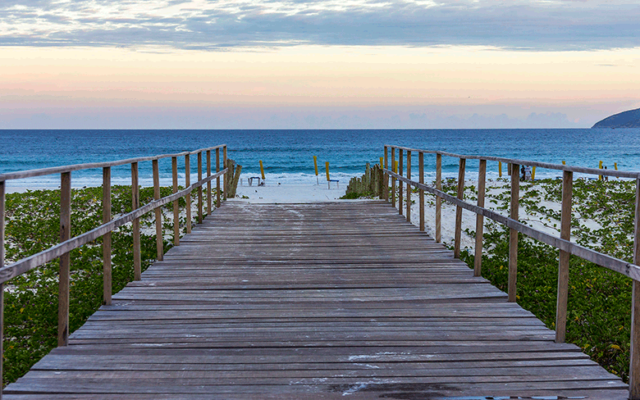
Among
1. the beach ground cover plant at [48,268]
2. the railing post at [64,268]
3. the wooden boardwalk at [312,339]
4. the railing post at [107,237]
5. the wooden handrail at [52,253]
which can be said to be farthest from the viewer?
the beach ground cover plant at [48,268]

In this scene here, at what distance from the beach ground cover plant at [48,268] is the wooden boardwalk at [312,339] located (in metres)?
0.88

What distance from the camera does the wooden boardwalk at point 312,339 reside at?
126 inches

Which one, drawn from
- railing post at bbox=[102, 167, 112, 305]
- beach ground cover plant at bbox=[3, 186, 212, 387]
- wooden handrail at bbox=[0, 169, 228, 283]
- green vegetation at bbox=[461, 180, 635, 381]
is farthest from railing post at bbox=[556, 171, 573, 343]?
beach ground cover plant at bbox=[3, 186, 212, 387]

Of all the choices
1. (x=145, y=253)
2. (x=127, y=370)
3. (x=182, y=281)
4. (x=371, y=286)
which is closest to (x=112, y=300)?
(x=182, y=281)

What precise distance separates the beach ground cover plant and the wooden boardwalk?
0.88 m

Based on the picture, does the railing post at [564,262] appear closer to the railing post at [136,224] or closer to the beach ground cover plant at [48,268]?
the railing post at [136,224]

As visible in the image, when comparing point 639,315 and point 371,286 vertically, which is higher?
point 639,315

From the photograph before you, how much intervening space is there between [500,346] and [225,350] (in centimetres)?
187

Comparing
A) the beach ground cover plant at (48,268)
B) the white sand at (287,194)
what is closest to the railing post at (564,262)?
the beach ground cover plant at (48,268)

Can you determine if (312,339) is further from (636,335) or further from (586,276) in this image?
(586,276)

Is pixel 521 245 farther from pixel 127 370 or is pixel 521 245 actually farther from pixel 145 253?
pixel 127 370

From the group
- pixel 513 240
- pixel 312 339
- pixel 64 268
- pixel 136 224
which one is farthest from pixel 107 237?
pixel 513 240

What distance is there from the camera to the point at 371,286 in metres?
5.50

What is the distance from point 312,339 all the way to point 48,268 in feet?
17.3
